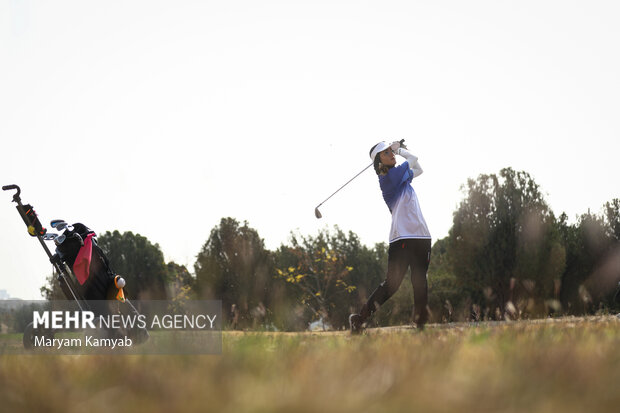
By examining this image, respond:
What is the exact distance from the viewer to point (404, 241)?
7.73 metres

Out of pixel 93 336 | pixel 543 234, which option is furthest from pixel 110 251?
pixel 93 336

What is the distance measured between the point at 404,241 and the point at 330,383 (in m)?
5.60

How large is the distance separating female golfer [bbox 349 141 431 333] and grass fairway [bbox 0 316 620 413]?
410 cm

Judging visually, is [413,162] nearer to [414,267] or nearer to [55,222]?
[414,267]

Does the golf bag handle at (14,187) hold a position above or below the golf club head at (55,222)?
above

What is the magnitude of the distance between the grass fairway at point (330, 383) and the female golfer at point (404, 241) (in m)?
4.10

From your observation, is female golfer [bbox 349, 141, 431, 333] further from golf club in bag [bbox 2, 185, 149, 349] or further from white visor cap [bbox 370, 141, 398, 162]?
golf club in bag [bbox 2, 185, 149, 349]

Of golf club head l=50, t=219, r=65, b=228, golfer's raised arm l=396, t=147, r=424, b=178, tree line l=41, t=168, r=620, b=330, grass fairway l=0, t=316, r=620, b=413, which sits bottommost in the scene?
grass fairway l=0, t=316, r=620, b=413

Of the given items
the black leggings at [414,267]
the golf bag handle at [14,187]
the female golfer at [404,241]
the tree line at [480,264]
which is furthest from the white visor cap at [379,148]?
the tree line at [480,264]

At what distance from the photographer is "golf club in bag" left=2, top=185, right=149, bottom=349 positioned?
7.12 m

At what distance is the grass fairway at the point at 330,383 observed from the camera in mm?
1974

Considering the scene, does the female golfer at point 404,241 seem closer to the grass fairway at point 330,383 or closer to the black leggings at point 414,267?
the black leggings at point 414,267

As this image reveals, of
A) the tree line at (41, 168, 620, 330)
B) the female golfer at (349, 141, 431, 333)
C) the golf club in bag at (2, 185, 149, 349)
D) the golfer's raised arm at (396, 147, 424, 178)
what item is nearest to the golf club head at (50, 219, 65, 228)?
the golf club in bag at (2, 185, 149, 349)

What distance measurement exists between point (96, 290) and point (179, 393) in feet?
18.0
